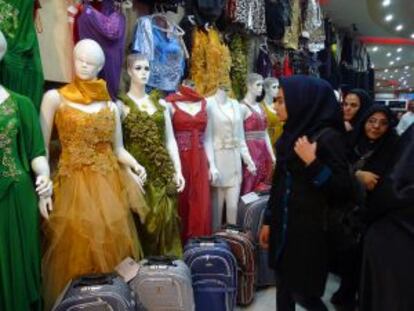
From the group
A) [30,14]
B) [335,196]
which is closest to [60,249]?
[30,14]

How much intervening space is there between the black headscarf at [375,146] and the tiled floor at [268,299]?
1.05 m

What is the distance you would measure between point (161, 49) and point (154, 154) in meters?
0.94

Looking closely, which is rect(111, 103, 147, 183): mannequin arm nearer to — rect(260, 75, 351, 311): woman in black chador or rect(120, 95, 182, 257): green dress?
rect(120, 95, 182, 257): green dress

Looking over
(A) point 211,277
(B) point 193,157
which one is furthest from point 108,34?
(A) point 211,277

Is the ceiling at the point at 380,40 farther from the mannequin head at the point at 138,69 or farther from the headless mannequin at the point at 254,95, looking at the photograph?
the mannequin head at the point at 138,69

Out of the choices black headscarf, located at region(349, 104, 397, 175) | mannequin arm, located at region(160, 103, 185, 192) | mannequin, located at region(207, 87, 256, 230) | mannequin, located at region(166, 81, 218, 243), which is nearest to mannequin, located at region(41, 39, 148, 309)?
mannequin arm, located at region(160, 103, 185, 192)

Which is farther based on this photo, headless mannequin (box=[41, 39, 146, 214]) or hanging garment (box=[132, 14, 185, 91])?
hanging garment (box=[132, 14, 185, 91])

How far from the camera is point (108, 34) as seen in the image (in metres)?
2.90

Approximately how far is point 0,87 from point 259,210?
221 centimetres

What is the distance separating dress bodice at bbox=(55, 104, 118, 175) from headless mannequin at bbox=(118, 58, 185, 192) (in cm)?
45

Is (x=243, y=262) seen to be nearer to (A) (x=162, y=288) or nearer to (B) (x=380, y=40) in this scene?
(A) (x=162, y=288)

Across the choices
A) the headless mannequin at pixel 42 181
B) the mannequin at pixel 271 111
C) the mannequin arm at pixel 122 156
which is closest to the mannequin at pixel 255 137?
the mannequin at pixel 271 111

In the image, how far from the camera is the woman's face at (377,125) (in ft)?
9.49

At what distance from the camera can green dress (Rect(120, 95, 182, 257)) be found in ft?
9.46
